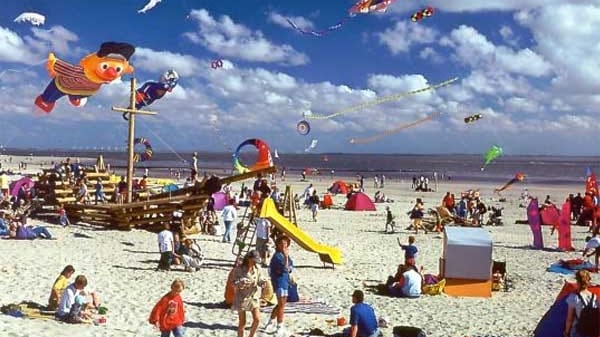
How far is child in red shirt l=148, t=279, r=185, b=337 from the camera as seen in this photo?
24.4 feet

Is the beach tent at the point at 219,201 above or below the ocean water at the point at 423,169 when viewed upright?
below

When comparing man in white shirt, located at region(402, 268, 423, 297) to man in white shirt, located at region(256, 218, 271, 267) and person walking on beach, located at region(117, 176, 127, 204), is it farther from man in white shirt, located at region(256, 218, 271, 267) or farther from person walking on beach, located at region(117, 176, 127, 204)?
person walking on beach, located at region(117, 176, 127, 204)

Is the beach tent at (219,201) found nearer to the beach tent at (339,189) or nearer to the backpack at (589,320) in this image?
the beach tent at (339,189)

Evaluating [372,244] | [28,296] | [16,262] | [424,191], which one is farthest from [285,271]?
[424,191]

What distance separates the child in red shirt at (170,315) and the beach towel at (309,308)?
2535 millimetres

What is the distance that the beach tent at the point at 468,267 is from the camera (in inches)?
464

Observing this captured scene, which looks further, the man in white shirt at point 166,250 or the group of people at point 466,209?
the group of people at point 466,209

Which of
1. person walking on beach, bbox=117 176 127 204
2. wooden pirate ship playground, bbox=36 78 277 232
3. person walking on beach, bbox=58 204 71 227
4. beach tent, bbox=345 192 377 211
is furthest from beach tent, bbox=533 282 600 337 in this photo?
beach tent, bbox=345 192 377 211

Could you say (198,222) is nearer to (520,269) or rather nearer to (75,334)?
(520,269)

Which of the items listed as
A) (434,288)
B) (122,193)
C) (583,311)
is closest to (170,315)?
(583,311)

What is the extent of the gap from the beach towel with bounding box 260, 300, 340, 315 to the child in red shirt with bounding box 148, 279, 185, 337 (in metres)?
2.53

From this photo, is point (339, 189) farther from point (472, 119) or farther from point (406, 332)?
point (406, 332)

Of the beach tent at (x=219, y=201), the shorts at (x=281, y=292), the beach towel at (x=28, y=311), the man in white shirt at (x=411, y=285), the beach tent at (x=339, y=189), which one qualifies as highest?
the beach tent at (x=339, y=189)

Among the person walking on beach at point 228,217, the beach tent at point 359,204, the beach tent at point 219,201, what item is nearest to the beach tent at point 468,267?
the person walking on beach at point 228,217
